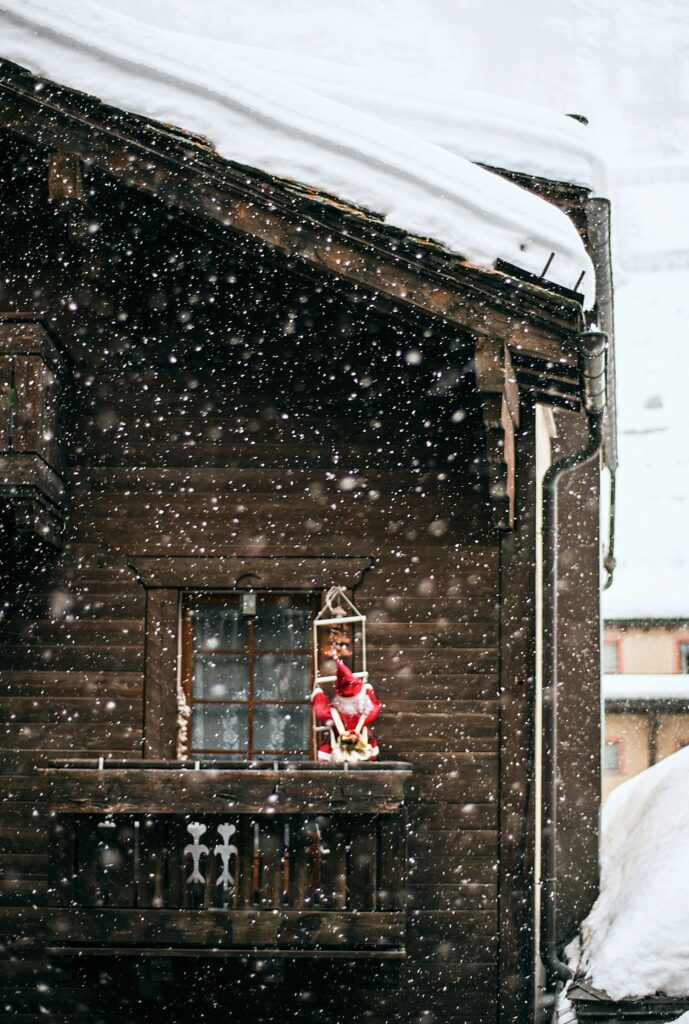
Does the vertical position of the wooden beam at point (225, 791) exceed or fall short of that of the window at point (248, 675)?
it falls short

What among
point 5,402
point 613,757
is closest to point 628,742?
point 613,757

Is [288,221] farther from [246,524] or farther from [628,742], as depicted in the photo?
[628,742]

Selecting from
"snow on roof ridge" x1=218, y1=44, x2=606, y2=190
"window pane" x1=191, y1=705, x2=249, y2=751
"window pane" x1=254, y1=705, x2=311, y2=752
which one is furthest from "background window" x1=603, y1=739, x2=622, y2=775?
"window pane" x1=191, y1=705, x2=249, y2=751

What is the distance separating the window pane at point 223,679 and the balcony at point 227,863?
0.96m

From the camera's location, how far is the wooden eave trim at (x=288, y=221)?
7.89 metres

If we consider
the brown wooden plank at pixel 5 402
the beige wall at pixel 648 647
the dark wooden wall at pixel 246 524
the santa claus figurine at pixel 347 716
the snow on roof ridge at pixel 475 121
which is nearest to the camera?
the brown wooden plank at pixel 5 402

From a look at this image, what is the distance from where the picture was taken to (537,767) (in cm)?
876

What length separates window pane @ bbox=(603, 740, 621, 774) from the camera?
110ft

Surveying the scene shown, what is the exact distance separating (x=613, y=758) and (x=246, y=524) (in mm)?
26940

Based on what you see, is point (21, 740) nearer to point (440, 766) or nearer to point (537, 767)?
point (440, 766)

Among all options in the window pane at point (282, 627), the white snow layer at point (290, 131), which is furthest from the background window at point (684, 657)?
the white snow layer at point (290, 131)

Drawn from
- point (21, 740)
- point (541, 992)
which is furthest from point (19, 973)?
point (541, 992)

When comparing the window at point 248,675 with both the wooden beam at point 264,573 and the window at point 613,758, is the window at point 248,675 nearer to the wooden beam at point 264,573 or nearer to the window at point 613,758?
the wooden beam at point 264,573

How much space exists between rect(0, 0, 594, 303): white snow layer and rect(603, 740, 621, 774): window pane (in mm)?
26876
